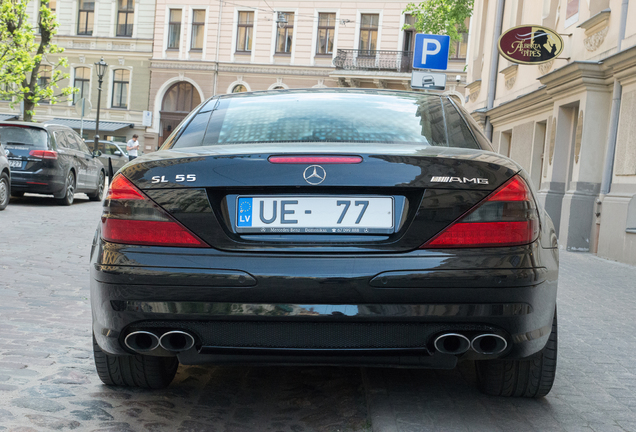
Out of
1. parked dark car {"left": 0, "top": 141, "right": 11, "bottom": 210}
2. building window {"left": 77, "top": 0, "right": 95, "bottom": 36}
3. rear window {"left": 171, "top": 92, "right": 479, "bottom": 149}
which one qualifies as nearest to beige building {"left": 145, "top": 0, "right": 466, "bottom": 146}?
building window {"left": 77, "top": 0, "right": 95, "bottom": 36}

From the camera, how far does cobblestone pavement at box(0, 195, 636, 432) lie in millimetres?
3213

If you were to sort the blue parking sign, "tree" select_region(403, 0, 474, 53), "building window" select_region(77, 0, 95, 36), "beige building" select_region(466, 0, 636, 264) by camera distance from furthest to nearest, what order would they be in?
1. "building window" select_region(77, 0, 95, 36)
2. "tree" select_region(403, 0, 474, 53)
3. the blue parking sign
4. "beige building" select_region(466, 0, 636, 264)

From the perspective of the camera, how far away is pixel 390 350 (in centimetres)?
281

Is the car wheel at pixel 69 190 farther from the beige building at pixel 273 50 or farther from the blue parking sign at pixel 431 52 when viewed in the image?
the beige building at pixel 273 50

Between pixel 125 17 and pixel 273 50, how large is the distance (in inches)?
363

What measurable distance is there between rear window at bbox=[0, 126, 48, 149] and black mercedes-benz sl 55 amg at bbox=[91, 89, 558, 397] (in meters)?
12.9

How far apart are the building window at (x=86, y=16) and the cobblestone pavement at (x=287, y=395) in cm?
4383

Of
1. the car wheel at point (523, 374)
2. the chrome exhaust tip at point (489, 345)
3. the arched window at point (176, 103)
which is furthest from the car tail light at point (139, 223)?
the arched window at point (176, 103)

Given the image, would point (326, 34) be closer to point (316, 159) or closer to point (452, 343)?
point (316, 159)

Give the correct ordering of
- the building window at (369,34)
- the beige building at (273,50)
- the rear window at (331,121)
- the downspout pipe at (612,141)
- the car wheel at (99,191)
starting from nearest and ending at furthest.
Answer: the rear window at (331,121) → the downspout pipe at (612,141) → the car wheel at (99,191) → the beige building at (273,50) → the building window at (369,34)

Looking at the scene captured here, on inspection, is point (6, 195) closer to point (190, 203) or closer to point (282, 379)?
point (282, 379)

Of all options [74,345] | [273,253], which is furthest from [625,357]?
[74,345]

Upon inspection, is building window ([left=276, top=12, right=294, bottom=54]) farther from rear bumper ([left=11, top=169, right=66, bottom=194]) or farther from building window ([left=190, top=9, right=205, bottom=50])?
rear bumper ([left=11, top=169, right=66, bottom=194])

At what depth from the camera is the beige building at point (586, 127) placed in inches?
465
